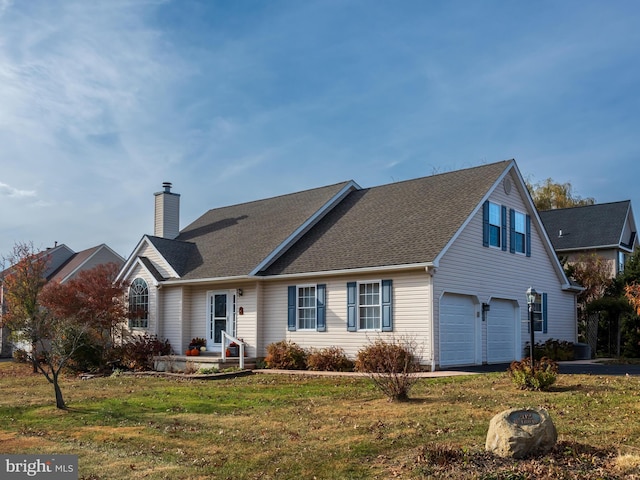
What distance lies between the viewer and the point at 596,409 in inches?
419

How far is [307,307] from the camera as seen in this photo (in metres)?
20.7

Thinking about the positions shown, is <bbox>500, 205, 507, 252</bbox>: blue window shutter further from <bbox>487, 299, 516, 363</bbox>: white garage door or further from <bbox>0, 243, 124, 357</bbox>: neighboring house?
<bbox>0, 243, 124, 357</bbox>: neighboring house

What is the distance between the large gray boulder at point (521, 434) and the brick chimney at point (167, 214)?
76.0 feet

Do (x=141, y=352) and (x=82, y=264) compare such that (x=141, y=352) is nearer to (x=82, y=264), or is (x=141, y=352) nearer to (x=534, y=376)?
(x=82, y=264)

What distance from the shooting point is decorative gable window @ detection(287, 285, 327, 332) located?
20.2 meters

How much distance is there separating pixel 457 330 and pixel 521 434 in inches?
475

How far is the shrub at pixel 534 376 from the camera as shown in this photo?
42.0 feet

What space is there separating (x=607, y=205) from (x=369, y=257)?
72.1 feet

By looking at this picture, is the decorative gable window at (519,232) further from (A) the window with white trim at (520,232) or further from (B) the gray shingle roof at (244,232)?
(B) the gray shingle roof at (244,232)

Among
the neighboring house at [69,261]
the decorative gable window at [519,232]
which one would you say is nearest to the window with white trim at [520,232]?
the decorative gable window at [519,232]

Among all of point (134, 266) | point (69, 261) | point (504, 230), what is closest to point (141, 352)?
point (134, 266)

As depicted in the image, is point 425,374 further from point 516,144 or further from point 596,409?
point 516,144

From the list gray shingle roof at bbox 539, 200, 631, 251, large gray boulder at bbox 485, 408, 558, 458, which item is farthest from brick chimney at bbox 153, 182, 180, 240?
large gray boulder at bbox 485, 408, 558, 458

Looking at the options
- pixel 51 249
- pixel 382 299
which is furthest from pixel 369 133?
pixel 51 249
